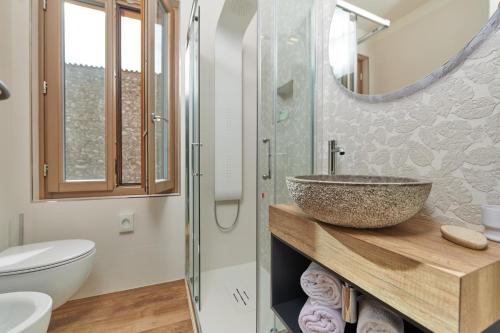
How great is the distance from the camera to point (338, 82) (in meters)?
0.89

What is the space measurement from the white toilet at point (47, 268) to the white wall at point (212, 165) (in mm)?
742

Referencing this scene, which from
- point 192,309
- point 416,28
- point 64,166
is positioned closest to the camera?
point 416,28

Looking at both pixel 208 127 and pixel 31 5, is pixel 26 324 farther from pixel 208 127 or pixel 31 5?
pixel 31 5

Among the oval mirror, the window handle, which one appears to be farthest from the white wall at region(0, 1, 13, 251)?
the oval mirror

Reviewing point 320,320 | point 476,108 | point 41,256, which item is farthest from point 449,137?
point 41,256

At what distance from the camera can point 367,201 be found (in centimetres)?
38

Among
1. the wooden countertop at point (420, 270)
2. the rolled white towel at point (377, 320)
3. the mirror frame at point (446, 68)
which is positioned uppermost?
the mirror frame at point (446, 68)

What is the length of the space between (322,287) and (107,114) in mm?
1797

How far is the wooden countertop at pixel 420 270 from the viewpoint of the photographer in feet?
0.86

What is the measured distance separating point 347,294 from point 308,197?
0.74 feet

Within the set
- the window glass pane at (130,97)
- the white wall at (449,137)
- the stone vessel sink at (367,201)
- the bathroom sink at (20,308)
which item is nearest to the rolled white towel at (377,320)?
the stone vessel sink at (367,201)

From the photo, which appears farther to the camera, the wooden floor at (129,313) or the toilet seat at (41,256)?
the wooden floor at (129,313)

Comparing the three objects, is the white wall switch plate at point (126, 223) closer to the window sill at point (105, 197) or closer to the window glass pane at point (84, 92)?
the window sill at point (105, 197)

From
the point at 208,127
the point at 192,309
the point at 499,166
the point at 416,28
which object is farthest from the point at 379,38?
the point at 192,309
